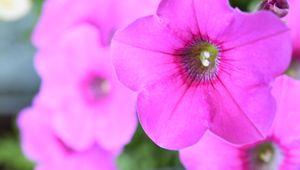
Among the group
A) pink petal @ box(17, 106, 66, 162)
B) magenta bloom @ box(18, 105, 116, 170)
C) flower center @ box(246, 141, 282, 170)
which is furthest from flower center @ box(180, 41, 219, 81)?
pink petal @ box(17, 106, 66, 162)

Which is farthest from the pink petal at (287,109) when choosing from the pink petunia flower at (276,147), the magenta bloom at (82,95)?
the magenta bloom at (82,95)

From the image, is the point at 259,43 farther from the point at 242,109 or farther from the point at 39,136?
the point at 39,136

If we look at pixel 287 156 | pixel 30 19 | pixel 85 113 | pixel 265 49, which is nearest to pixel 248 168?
pixel 287 156

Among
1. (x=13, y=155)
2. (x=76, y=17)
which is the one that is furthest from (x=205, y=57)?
(x=13, y=155)

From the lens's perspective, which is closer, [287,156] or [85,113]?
[287,156]

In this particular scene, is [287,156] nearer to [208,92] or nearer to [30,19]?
[208,92]
